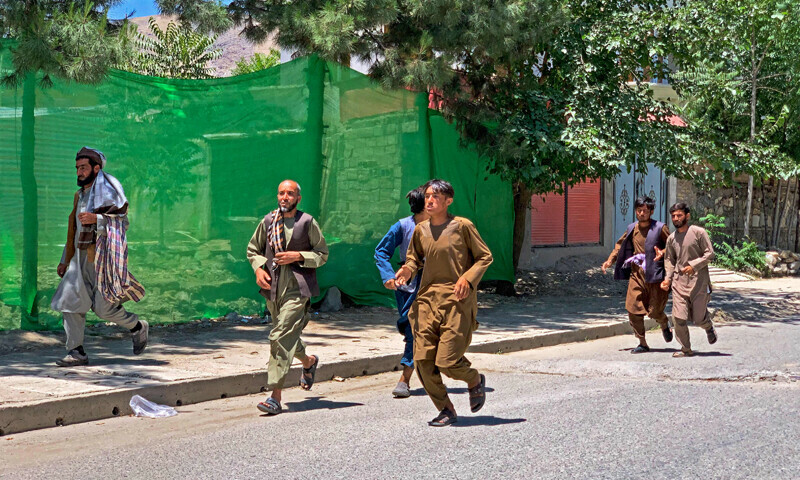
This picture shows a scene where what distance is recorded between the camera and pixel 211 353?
8828 millimetres

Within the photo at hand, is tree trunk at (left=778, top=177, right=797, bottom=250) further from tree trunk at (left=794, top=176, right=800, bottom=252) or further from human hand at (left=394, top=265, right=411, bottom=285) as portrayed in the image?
human hand at (left=394, top=265, right=411, bottom=285)

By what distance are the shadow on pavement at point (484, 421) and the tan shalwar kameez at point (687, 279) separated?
3.78 metres

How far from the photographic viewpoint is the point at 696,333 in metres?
11.9

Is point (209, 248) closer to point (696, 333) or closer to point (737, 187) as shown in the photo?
point (696, 333)

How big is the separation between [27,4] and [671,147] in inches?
363

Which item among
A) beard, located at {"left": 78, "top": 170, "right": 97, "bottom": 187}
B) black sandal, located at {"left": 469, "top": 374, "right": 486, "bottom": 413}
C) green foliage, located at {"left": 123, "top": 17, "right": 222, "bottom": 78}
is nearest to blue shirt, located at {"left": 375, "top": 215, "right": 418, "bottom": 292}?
black sandal, located at {"left": 469, "top": 374, "right": 486, "bottom": 413}

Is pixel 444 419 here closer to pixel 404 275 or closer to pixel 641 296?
pixel 404 275

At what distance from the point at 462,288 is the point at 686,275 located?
4.31m

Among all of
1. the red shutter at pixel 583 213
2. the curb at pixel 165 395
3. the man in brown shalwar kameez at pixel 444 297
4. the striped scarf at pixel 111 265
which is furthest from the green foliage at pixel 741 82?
the striped scarf at pixel 111 265

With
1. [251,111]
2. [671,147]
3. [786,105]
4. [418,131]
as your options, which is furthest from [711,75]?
[251,111]

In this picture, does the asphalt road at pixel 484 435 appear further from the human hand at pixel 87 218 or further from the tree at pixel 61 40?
the tree at pixel 61 40

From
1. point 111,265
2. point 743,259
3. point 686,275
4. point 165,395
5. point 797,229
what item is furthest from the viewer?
point 797,229

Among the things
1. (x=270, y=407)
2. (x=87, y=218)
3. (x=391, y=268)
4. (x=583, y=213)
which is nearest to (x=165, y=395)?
(x=270, y=407)

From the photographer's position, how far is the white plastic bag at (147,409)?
6.71 metres
